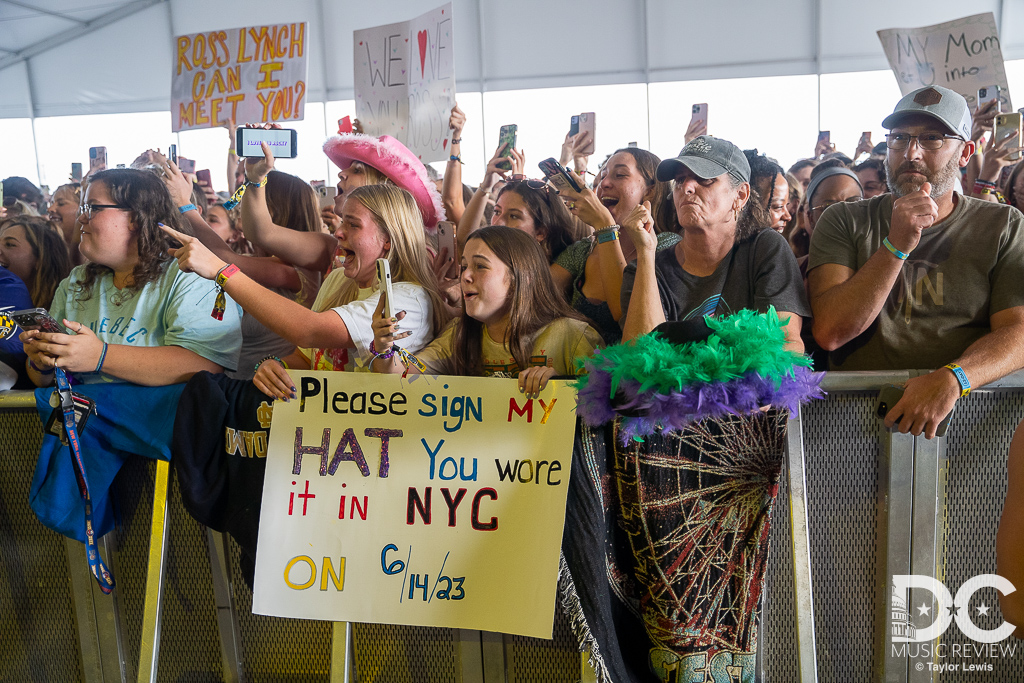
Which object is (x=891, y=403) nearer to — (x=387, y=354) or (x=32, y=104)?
(x=387, y=354)

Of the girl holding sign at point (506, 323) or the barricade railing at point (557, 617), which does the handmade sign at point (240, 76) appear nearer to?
the girl holding sign at point (506, 323)

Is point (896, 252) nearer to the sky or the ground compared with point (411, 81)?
nearer to the ground

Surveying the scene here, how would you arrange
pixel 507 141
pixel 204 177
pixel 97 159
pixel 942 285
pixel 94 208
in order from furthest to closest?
pixel 97 159
pixel 204 177
pixel 507 141
pixel 94 208
pixel 942 285

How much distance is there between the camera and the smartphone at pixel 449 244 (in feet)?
9.04

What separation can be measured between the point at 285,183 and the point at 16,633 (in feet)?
6.24

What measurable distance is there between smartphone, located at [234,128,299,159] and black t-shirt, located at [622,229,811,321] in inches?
62.0

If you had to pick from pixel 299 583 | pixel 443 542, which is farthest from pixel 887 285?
pixel 299 583

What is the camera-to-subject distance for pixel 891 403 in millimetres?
1686

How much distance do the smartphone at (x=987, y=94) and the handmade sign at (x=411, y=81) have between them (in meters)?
2.53

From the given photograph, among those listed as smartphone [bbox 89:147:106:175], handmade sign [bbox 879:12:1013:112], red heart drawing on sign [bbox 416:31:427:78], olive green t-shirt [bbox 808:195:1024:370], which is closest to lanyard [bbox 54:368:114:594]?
olive green t-shirt [bbox 808:195:1024:370]

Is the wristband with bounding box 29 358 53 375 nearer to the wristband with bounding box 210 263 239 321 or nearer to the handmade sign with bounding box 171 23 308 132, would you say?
the wristband with bounding box 210 263 239 321

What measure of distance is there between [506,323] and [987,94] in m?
2.89

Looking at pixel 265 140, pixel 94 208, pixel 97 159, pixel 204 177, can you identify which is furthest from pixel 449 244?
pixel 97 159

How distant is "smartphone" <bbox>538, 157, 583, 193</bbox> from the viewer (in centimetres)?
226
